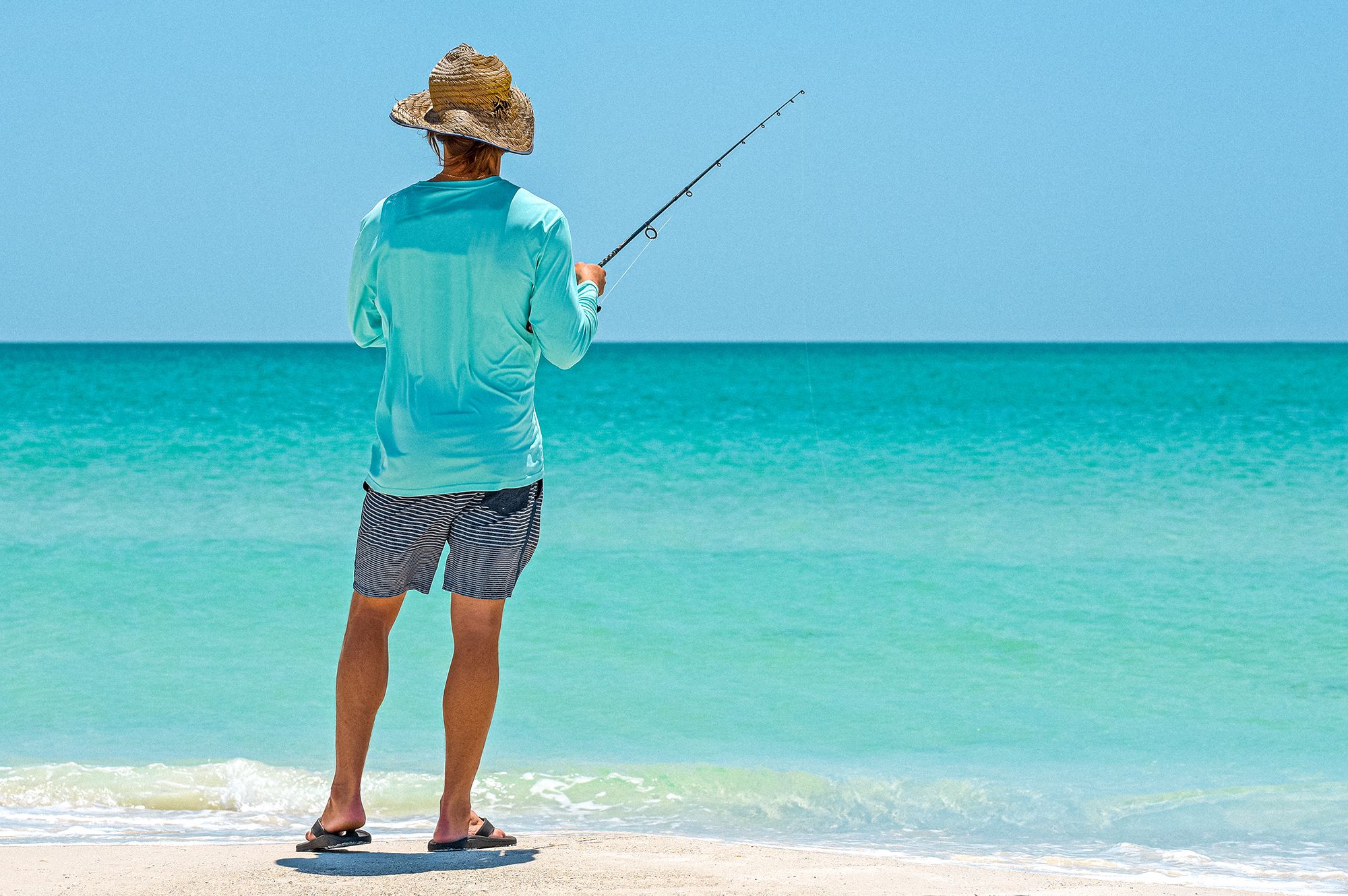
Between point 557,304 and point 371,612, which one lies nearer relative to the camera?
point 557,304

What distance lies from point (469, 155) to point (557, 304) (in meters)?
0.29

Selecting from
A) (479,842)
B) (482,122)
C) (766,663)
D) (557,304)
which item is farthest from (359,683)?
(766,663)

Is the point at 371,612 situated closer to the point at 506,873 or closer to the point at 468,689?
the point at 468,689

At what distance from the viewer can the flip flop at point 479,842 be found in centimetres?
222

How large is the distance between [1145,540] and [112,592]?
5408 mm

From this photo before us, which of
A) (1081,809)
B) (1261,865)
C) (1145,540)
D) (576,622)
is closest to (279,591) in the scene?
(576,622)

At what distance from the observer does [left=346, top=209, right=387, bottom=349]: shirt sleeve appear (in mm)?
2074

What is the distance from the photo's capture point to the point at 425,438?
204 centimetres

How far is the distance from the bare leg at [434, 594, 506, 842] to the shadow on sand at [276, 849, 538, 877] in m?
0.08

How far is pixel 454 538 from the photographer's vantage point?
2133 millimetres

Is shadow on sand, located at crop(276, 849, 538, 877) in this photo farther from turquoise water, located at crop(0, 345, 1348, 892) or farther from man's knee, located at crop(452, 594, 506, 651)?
turquoise water, located at crop(0, 345, 1348, 892)

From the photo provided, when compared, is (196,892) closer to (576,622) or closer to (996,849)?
(996,849)

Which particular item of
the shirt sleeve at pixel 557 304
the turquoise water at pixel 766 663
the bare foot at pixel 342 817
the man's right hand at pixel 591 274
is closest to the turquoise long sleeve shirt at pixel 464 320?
the shirt sleeve at pixel 557 304

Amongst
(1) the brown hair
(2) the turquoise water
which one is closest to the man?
(1) the brown hair
